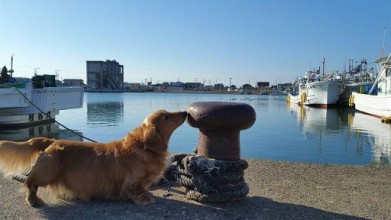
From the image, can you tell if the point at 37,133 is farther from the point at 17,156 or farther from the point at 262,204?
the point at 262,204

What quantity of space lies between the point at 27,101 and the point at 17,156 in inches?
746

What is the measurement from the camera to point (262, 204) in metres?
5.06

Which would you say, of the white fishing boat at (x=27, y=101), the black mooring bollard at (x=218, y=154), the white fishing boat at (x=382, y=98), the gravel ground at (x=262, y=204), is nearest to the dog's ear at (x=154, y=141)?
the black mooring bollard at (x=218, y=154)

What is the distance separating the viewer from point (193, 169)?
5.14 metres

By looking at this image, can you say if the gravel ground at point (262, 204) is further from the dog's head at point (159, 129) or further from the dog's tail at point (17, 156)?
the dog's head at point (159, 129)

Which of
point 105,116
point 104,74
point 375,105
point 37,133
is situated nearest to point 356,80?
point 375,105

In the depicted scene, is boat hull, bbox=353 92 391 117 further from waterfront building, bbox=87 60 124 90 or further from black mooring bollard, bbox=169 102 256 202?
waterfront building, bbox=87 60 124 90

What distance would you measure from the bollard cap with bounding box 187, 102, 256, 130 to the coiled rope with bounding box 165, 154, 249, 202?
1.50 feet

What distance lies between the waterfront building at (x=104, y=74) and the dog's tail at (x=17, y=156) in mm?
179067

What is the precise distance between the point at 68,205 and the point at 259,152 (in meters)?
12.5

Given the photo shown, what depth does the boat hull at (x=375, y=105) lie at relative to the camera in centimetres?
3891

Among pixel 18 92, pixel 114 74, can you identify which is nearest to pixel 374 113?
pixel 18 92

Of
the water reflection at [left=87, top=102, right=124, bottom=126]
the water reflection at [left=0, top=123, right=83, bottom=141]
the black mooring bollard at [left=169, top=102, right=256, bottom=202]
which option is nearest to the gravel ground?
the black mooring bollard at [left=169, top=102, right=256, bottom=202]

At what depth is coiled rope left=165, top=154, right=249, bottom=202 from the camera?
193 inches
